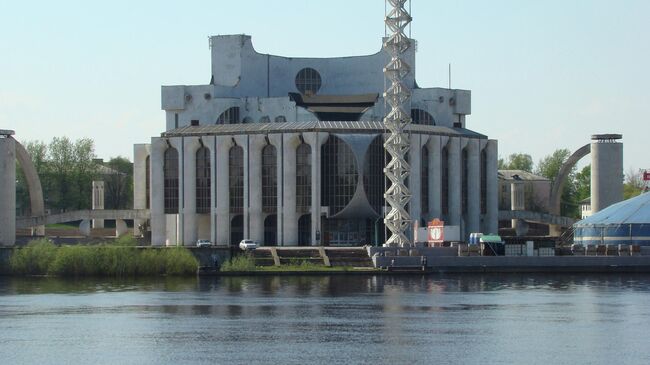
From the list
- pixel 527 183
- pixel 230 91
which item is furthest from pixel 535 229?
pixel 230 91

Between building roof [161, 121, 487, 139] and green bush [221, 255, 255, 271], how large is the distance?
21.3 metres

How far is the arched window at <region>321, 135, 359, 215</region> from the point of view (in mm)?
140750

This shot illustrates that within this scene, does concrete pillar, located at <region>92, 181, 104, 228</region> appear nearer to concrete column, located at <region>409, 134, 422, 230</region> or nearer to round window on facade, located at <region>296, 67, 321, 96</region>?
round window on facade, located at <region>296, 67, 321, 96</region>

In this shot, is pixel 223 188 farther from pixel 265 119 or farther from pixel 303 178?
pixel 265 119

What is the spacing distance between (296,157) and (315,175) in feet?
8.58

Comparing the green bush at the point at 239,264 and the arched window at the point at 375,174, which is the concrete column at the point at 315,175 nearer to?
the arched window at the point at 375,174

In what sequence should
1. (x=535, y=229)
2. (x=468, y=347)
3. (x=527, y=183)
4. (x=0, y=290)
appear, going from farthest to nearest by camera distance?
(x=527, y=183) < (x=535, y=229) < (x=0, y=290) < (x=468, y=347)

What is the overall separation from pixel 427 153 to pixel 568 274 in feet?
87.1

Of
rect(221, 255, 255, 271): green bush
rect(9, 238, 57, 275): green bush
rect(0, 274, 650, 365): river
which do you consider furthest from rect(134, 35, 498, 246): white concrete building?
rect(0, 274, 650, 365): river

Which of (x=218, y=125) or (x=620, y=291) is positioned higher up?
(x=218, y=125)

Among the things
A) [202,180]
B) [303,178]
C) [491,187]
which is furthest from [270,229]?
[491,187]

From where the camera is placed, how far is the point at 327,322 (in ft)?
270

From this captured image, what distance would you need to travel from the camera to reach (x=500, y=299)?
95875 millimetres

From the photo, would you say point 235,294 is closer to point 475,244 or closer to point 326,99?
point 475,244
